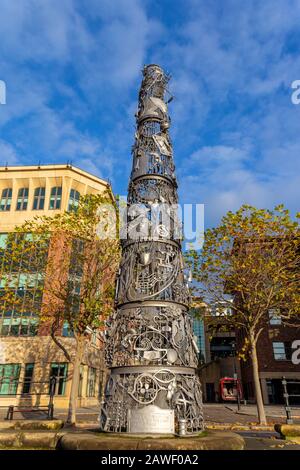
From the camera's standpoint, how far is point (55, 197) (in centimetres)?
3719

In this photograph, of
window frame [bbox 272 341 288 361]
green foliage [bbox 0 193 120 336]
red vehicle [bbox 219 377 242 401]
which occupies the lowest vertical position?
red vehicle [bbox 219 377 242 401]

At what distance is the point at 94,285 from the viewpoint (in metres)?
19.4

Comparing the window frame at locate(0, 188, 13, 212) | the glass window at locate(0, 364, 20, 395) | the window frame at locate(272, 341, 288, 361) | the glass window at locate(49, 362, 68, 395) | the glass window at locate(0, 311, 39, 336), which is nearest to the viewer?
the glass window at locate(49, 362, 68, 395)

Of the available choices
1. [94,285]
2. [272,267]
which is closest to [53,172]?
[94,285]

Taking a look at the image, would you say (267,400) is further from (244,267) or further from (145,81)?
(145,81)

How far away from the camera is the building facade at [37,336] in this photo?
29.4 m

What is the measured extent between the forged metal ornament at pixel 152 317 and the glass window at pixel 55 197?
24994 mm

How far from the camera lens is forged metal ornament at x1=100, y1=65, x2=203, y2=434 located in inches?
353

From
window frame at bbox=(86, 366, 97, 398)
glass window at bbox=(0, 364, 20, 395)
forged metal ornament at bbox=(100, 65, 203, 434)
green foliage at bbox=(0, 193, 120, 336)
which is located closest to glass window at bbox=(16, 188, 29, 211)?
glass window at bbox=(0, 364, 20, 395)

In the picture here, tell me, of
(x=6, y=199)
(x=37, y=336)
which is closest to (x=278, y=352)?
(x=37, y=336)

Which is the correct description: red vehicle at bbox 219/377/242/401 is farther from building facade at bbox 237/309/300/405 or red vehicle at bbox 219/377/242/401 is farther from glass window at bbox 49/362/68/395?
glass window at bbox 49/362/68/395

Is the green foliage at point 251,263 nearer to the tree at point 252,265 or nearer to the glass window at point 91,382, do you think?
the tree at point 252,265

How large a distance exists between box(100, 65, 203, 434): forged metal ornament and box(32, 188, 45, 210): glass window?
25808 millimetres
